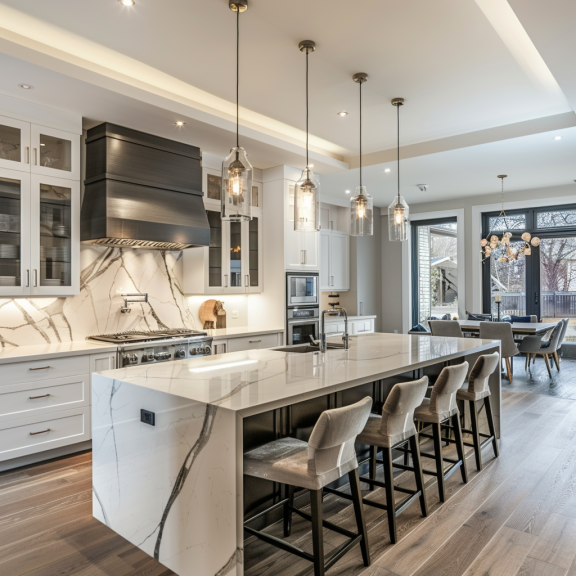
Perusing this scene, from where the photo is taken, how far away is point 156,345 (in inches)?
165

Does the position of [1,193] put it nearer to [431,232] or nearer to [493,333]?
[493,333]

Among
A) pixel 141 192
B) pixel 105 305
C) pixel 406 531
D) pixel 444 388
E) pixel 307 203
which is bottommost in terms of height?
pixel 406 531

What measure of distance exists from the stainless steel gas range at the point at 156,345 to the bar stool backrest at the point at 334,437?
8.08 feet

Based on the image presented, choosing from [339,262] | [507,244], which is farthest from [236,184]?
[339,262]

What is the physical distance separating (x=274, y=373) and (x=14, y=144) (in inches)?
108

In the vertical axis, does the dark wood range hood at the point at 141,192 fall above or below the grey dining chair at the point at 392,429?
above

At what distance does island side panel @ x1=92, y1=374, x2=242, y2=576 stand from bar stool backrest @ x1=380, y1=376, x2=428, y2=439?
0.94 metres

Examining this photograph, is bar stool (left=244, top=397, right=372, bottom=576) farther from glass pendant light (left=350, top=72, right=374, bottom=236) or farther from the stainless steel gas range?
the stainless steel gas range

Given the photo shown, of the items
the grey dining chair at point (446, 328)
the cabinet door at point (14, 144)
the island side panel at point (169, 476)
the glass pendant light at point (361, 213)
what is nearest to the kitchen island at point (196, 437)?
the island side panel at point (169, 476)

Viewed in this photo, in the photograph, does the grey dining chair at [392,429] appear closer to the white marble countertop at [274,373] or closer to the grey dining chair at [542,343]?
the white marble countertop at [274,373]

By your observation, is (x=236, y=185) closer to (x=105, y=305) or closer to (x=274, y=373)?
(x=274, y=373)

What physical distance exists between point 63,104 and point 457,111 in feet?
11.4

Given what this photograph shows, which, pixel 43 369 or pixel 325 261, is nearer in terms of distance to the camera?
pixel 43 369

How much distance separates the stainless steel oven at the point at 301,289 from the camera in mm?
5566
